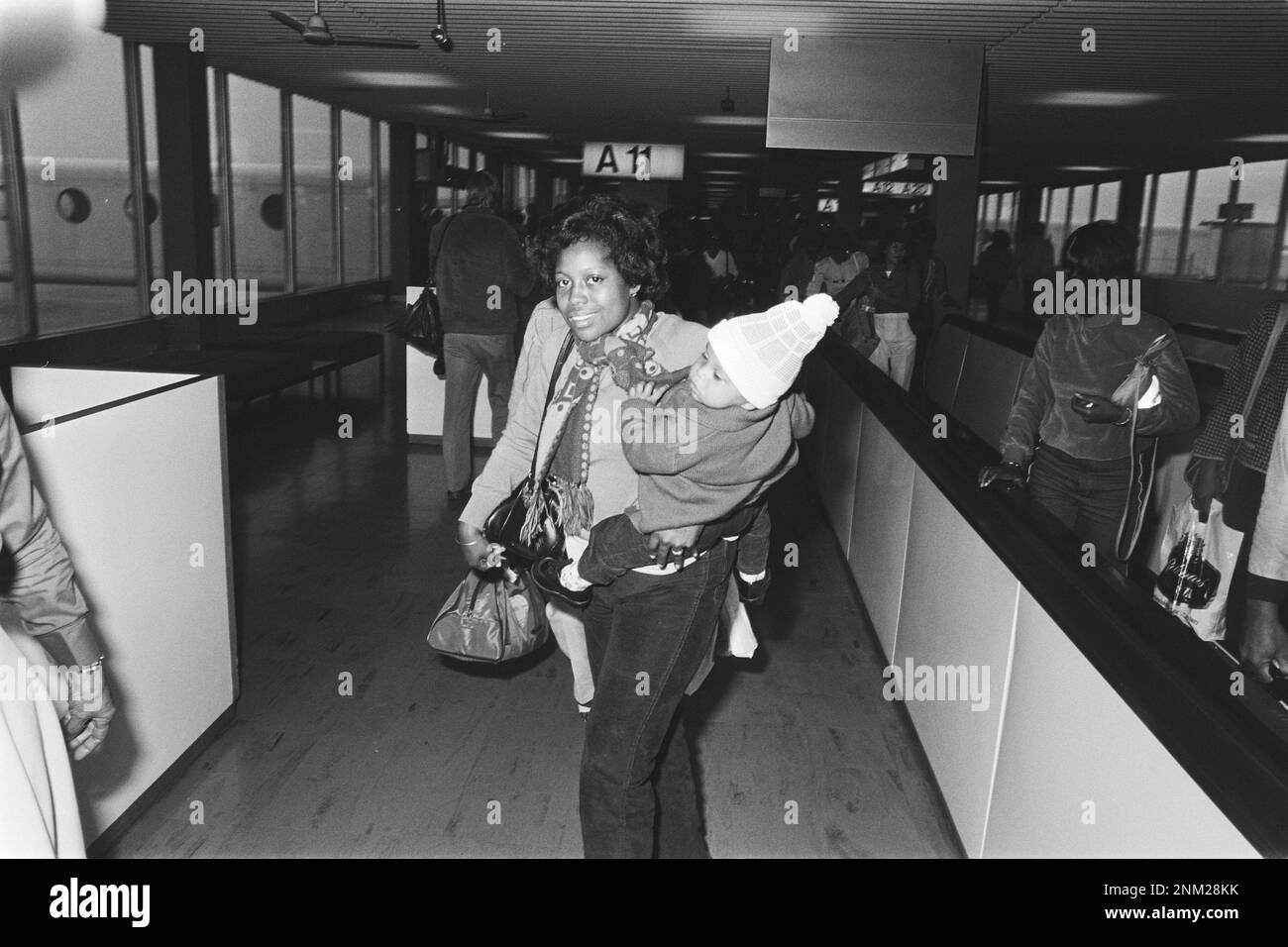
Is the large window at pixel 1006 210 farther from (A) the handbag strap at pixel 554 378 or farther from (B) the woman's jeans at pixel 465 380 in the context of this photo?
(A) the handbag strap at pixel 554 378

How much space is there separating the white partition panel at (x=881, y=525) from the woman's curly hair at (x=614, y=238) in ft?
5.29

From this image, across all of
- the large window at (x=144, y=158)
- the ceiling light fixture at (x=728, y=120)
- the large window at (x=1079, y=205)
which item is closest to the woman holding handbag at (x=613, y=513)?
the large window at (x=144, y=158)

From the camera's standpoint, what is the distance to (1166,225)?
2011 centimetres

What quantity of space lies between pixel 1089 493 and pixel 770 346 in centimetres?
197

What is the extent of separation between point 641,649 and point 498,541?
1.41 ft

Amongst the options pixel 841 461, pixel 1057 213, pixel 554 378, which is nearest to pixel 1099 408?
pixel 554 378

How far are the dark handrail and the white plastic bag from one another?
24.5 inches

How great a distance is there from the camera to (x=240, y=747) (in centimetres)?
319

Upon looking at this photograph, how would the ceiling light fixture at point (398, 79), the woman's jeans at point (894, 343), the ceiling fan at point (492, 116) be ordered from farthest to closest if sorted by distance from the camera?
the ceiling light fixture at point (398, 79) < the ceiling fan at point (492, 116) < the woman's jeans at point (894, 343)

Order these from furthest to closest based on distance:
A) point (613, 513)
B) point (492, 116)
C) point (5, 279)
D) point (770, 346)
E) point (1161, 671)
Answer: point (5, 279)
point (492, 116)
point (613, 513)
point (770, 346)
point (1161, 671)

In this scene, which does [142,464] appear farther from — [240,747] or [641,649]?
[641,649]

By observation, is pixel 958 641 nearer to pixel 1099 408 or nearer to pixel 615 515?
pixel 1099 408

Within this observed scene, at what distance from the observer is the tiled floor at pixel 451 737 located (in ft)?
9.11

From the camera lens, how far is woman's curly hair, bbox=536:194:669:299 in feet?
7.20
